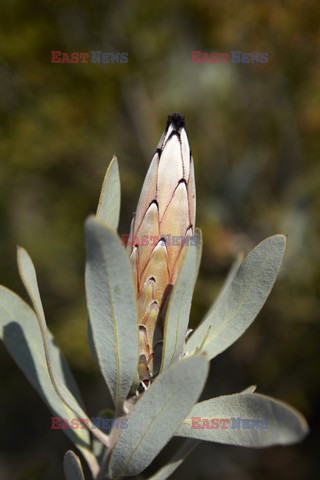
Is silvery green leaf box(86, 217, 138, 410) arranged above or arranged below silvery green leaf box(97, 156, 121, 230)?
below

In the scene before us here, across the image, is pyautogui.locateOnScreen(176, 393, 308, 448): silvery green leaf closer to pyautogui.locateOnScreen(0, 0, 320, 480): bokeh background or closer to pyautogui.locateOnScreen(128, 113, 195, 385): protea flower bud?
pyautogui.locateOnScreen(128, 113, 195, 385): protea flower bud

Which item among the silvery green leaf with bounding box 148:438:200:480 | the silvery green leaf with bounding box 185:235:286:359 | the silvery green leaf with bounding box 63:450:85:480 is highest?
the silvery green leaf with bounding box 185:235:286:359

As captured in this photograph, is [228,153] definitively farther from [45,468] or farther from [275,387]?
[45,468]

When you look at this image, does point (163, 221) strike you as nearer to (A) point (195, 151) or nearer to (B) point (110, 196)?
(B) point (110, 196)

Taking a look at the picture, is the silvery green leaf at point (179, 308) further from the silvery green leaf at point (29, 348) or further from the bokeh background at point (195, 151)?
the bokeh background at point (195, 151)

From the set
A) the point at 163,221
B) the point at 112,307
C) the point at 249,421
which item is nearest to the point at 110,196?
the point at 163,221

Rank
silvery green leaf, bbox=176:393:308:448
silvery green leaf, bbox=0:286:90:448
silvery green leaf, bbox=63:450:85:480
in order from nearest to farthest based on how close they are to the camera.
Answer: silvery green leaf, bbox=176:393:308:448 < silvery green leaf, bbox=63:450:85:480 < silvery green leaf, bbox=0:286:90:448

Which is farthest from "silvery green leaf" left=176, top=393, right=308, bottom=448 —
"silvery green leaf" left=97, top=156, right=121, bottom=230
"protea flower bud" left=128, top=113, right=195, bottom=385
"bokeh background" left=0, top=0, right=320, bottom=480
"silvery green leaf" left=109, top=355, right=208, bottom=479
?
"bokeh background" left=0, top=0, right=320, bottom=480
